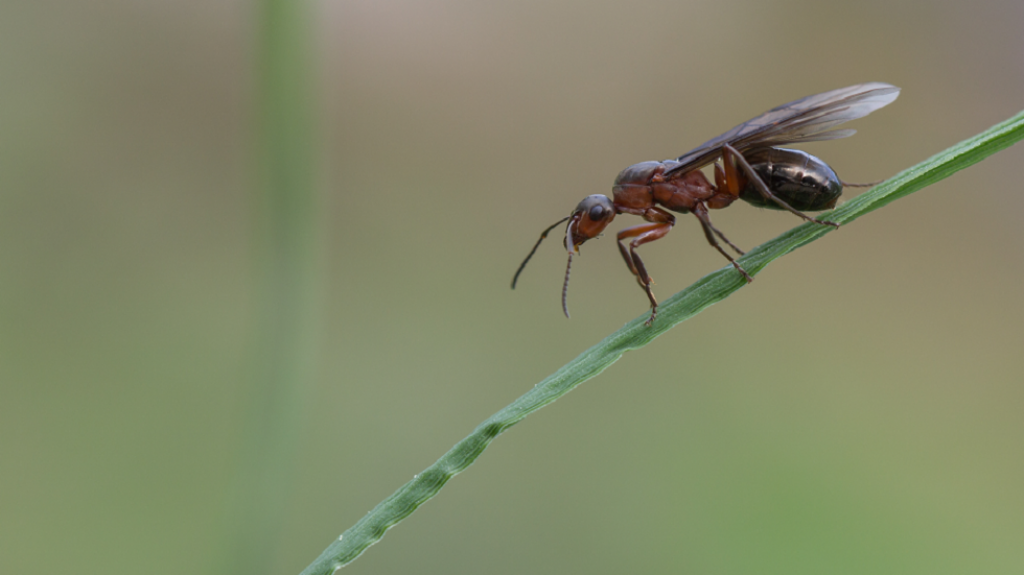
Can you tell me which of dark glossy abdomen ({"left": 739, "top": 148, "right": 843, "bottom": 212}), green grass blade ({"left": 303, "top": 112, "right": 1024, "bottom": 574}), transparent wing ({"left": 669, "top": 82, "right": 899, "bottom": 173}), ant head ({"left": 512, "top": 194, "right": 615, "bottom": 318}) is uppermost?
ant head ({"left": 512, "top": 194, "right": 615, "bottom": 318})

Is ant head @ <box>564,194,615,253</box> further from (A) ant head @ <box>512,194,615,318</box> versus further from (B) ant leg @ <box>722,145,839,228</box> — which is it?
(B) ant leg @ <box>722,145,839,228</box>

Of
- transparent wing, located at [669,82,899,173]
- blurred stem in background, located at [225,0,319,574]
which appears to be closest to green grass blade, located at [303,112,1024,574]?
blurred stem in background, located at [225,0,319,574]

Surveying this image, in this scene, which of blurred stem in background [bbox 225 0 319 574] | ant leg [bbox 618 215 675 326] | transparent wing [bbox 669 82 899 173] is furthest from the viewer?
ant leg [bbox 618 215 675 326]

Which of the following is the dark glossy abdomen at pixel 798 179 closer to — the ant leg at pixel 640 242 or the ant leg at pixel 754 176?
the ant leg at pixel 754 176

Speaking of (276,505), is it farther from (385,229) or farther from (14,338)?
(385,229)

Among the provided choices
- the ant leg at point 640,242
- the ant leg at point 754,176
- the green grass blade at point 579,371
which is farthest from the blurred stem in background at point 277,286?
the ant leg at point 754,176

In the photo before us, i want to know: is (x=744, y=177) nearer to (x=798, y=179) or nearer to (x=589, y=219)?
(x=798, y=179)

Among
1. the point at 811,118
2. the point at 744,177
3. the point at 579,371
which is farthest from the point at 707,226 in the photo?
the point at 579,371

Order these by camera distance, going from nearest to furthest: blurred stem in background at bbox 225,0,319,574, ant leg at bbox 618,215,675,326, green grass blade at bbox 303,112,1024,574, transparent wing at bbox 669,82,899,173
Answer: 1. green grass blade at bbox 303,112,1024,574
2. blurred stem in background at bbox 225,0,319,574
3. transparent wing at bbox 669,82,899,173
4. ant leg at bbox 618,215,675,326
